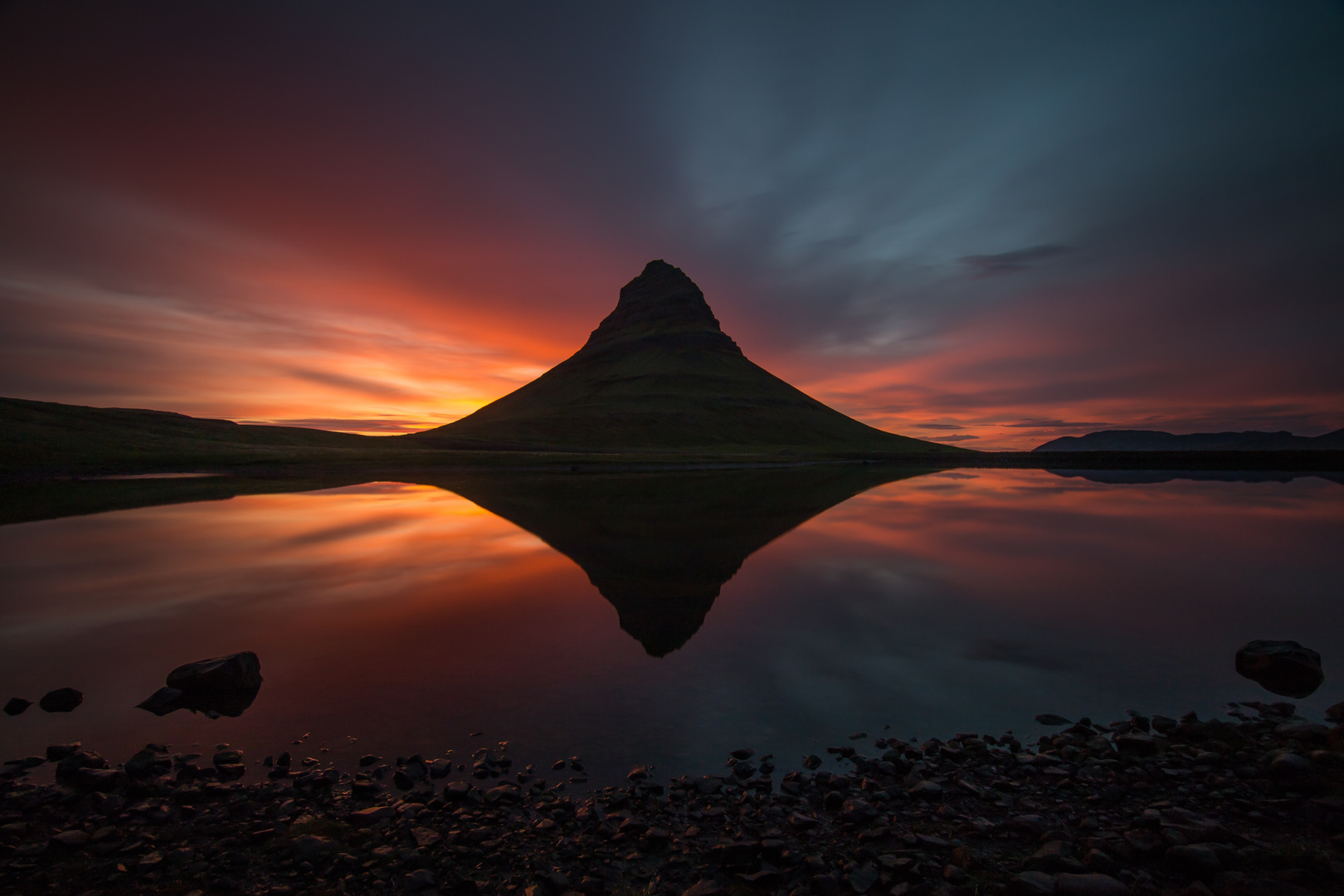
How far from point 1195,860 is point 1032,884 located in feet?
6.90

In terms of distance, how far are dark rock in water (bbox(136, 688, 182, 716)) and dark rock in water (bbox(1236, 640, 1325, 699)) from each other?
71.2 feet

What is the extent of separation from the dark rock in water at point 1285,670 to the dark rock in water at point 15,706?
24.2m

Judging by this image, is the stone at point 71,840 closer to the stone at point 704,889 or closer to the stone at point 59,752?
the stone at point 59,752

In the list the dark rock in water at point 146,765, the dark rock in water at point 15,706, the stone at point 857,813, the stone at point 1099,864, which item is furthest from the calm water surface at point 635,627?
the stone at point 1099,864

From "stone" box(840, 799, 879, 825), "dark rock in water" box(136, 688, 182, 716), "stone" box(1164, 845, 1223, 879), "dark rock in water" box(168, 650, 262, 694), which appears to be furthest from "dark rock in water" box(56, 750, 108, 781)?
"stone" box(1164, 845, 1223, 879)

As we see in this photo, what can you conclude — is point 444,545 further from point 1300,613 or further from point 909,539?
point 1300,613

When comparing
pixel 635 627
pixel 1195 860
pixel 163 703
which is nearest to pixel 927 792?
pixel 1195 860

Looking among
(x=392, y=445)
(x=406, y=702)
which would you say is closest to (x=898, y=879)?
(x=406, y=702)

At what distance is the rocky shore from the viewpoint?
19.5ft

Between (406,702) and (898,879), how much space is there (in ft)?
28.6

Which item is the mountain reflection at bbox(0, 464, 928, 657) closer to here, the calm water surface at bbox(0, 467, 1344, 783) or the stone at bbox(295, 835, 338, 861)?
the calm water surface at bbox(0, 467, 1344, 783)

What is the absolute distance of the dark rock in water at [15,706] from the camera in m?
9.92

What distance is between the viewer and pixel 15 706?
9.99m

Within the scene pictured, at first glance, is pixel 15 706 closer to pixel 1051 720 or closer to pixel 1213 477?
pixel 1051 720
